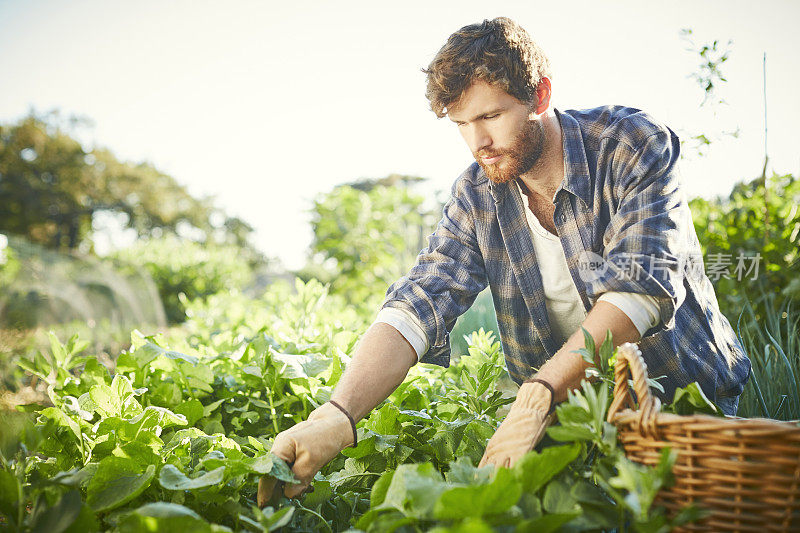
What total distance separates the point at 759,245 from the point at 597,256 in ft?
5.97

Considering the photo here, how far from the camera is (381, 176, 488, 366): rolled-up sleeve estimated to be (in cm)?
154

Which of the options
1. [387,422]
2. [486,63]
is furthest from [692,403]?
[486,63]

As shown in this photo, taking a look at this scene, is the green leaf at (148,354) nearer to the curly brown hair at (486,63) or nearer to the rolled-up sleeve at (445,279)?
the rolled-up sleeve at (445,279)

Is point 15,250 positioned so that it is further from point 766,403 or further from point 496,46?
point 766,403

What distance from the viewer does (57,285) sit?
5.98m

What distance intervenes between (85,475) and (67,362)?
2.01 ft

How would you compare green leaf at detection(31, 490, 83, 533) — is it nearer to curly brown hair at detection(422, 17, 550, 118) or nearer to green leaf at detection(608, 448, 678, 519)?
green leaf at detection(608, 448, 678, 519)

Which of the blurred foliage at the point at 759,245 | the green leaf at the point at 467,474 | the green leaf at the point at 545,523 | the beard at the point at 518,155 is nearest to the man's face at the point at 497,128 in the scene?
the beard at the point at 518,155

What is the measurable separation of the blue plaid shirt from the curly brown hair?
199 mm

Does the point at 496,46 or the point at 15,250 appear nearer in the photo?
the point at 496,46

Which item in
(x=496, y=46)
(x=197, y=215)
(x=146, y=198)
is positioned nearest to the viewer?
(x=496, y=46)

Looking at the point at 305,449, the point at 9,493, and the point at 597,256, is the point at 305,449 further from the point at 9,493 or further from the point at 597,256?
the point at 597,256

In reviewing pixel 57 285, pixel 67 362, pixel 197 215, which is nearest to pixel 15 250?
pixel 57 285

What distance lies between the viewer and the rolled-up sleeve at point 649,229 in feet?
3.84
